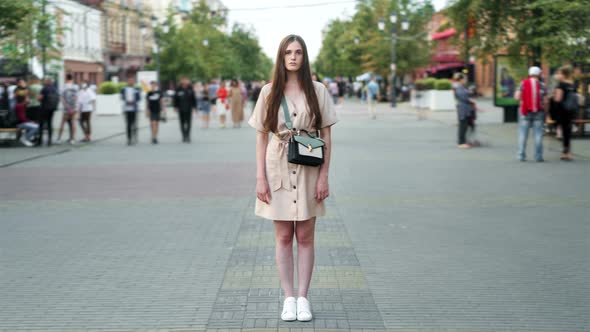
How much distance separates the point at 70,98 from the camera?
21.0 metres

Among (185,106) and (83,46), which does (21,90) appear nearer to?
(185,106)

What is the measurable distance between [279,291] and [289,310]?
719 millimetres

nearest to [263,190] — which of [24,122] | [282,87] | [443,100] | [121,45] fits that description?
[282,87]

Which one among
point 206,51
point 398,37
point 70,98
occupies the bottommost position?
point 70,98

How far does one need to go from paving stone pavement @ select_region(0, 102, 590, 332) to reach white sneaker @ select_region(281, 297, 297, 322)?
108mm

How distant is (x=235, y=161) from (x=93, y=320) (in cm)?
1072

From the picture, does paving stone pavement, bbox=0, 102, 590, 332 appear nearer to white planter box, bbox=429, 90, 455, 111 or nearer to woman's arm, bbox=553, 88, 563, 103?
woman's arm, bbox=553, 88, 563, 103

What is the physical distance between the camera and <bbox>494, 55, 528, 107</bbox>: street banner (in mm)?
25531

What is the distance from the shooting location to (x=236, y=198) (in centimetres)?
1045

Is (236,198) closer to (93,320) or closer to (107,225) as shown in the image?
(107,225)

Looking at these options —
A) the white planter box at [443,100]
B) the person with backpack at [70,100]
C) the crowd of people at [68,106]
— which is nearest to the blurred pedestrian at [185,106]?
the crowd of people at [68,106]

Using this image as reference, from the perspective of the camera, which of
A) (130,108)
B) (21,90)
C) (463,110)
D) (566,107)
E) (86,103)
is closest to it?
(566,107)

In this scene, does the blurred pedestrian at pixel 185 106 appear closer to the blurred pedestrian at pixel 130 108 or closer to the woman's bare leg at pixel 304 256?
the blurred pedestrian at pixel 130 108

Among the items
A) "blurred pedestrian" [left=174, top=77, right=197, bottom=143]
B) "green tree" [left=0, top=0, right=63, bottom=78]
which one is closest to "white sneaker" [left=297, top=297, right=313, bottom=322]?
"blurred pedestrian" [left=174, top=77, right=197, bottom=143]
